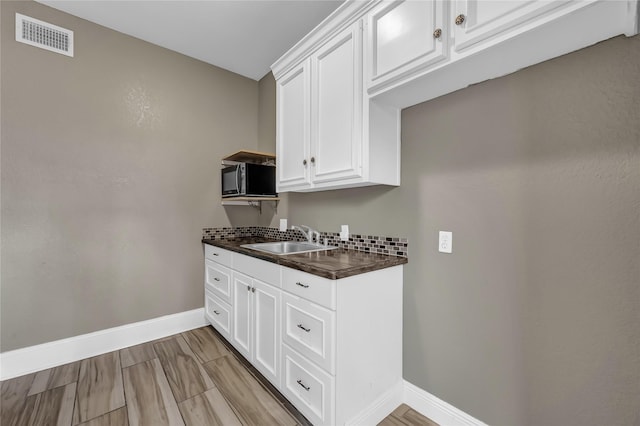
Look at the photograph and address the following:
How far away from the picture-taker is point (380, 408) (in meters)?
1.50

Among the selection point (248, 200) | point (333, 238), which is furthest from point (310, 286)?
point (248, 200)

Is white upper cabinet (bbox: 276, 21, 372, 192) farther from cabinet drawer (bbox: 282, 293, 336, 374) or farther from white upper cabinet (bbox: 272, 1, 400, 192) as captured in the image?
cabinet drawer (bbox: 282, 293, 336, 374)

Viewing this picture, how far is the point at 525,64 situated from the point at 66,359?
3.50 meters

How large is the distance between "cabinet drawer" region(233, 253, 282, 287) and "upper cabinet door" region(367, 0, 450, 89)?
1.21m

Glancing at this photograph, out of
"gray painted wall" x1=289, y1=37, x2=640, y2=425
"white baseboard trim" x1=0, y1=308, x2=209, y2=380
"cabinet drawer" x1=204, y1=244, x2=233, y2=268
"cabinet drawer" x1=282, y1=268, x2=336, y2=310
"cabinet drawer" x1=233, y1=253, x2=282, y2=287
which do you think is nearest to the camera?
"gray painted wall" x1=289, y1=37, x2=640, y2=425

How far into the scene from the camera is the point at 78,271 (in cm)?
211

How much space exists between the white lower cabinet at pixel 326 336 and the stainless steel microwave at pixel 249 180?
84cm

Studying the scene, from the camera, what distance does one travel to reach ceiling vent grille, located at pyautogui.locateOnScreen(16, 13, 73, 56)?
190 centimetres

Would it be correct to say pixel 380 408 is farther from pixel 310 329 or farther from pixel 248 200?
pixel 248 200

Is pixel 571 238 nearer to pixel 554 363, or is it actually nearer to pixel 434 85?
pixel 554 363

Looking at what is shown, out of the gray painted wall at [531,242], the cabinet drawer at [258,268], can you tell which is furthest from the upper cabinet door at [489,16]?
the cabinet drawer at [258,268]

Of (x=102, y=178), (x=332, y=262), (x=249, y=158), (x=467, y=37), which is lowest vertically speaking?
(x=332, y=262)

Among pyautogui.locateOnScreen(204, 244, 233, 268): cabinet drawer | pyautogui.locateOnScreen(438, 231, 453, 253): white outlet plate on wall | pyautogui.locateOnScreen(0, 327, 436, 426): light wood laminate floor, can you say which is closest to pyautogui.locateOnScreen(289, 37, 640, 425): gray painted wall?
pyautogui.locateOnScreen(438, 231, 453, 253): white outlet plate on wall

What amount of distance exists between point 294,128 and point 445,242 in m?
1.34
